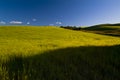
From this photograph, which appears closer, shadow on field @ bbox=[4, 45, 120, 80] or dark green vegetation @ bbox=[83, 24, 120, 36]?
shadow on field @ bbox=[4, 45, 120, 80]

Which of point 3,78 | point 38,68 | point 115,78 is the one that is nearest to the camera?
point 3,78

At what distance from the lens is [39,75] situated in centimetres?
599

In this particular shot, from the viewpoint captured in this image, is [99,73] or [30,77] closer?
[30,77]

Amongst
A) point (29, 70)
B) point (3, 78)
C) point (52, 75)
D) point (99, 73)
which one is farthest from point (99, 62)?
point (3, 78)

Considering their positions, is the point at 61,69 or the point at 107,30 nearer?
the point at 61,69

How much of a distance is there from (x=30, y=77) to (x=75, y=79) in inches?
57.8

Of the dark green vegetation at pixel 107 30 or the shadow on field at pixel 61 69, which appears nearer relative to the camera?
the shadow on field at pixel 61 69

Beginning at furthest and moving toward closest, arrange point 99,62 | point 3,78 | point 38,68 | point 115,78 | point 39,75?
point 99,62
point 115,78
point 38,68
point 39,75
point 3,78

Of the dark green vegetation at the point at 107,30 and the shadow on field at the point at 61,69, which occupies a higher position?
the shadow on field at the point at 61,69

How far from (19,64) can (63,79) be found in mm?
1729

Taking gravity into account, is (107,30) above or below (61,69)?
below

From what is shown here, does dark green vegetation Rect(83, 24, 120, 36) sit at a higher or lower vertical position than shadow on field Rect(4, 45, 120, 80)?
lower

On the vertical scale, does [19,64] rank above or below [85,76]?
above

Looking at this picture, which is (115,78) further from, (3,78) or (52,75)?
(3,78)
